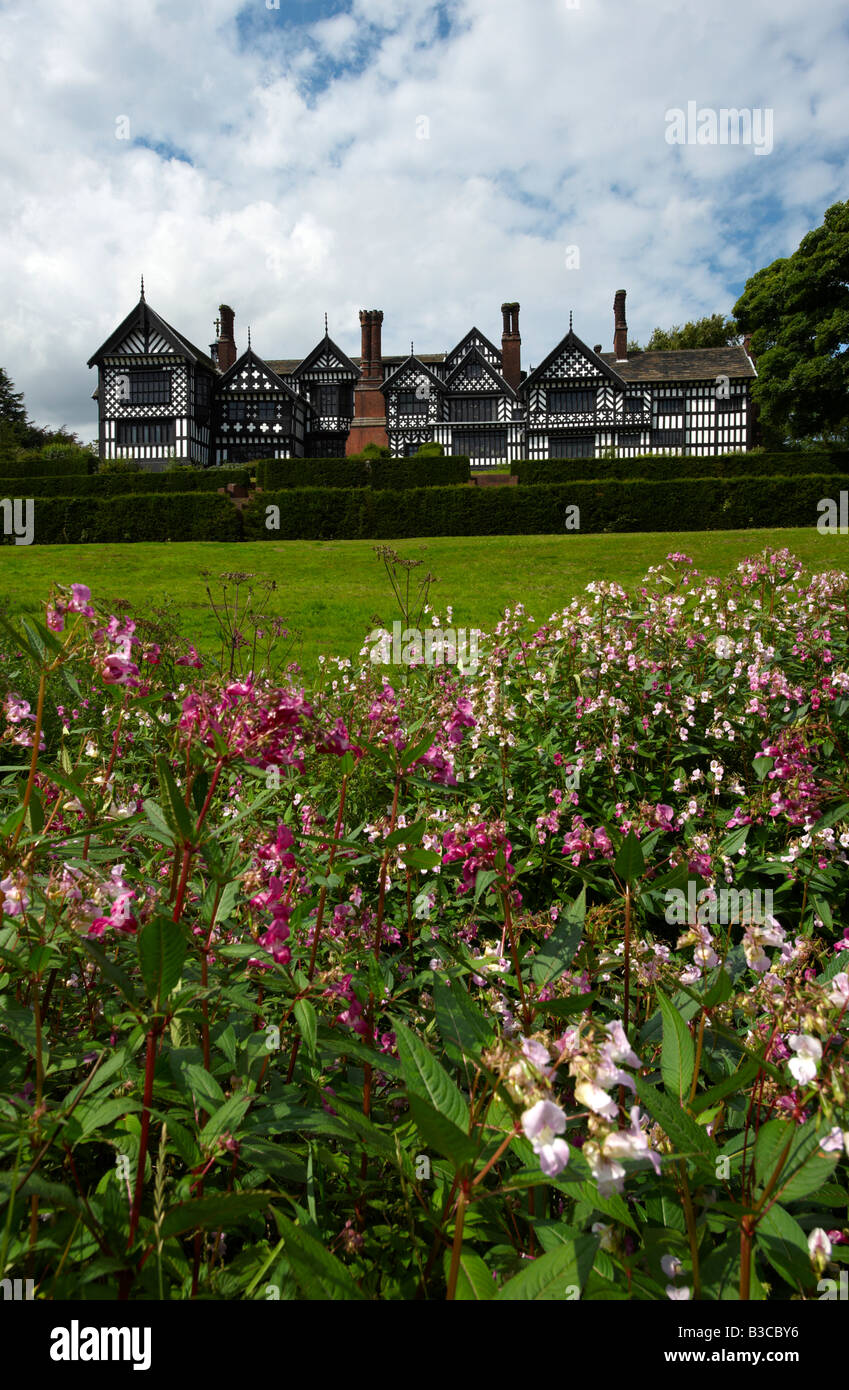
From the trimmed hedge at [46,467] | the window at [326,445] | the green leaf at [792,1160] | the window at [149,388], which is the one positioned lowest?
the green leaf at [792,1160]

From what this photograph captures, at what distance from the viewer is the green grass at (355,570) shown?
36.6 ft

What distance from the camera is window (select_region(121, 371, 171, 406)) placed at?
41375 mm

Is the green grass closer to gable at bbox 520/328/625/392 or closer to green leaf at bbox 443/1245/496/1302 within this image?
green leaf at bbox 443/1245/496/1302

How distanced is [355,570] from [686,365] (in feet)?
121

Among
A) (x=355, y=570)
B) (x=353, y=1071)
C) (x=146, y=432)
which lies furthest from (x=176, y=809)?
(x=146, y=432)

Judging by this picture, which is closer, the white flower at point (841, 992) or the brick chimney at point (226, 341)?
the white flower at point (841, 992)

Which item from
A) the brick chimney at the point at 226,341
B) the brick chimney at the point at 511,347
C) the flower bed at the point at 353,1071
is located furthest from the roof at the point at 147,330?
the flower bed at the point at 353,1071

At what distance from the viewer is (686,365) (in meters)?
45.0

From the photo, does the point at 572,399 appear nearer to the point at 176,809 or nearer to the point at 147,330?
the point at 147,330

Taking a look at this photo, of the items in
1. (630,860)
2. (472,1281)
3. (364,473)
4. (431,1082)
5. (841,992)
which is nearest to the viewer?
(472,1281)

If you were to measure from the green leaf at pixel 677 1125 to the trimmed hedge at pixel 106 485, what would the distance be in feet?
95.5

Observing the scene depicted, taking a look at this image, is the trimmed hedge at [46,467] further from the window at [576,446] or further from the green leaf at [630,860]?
the green leaf at [630,860]
